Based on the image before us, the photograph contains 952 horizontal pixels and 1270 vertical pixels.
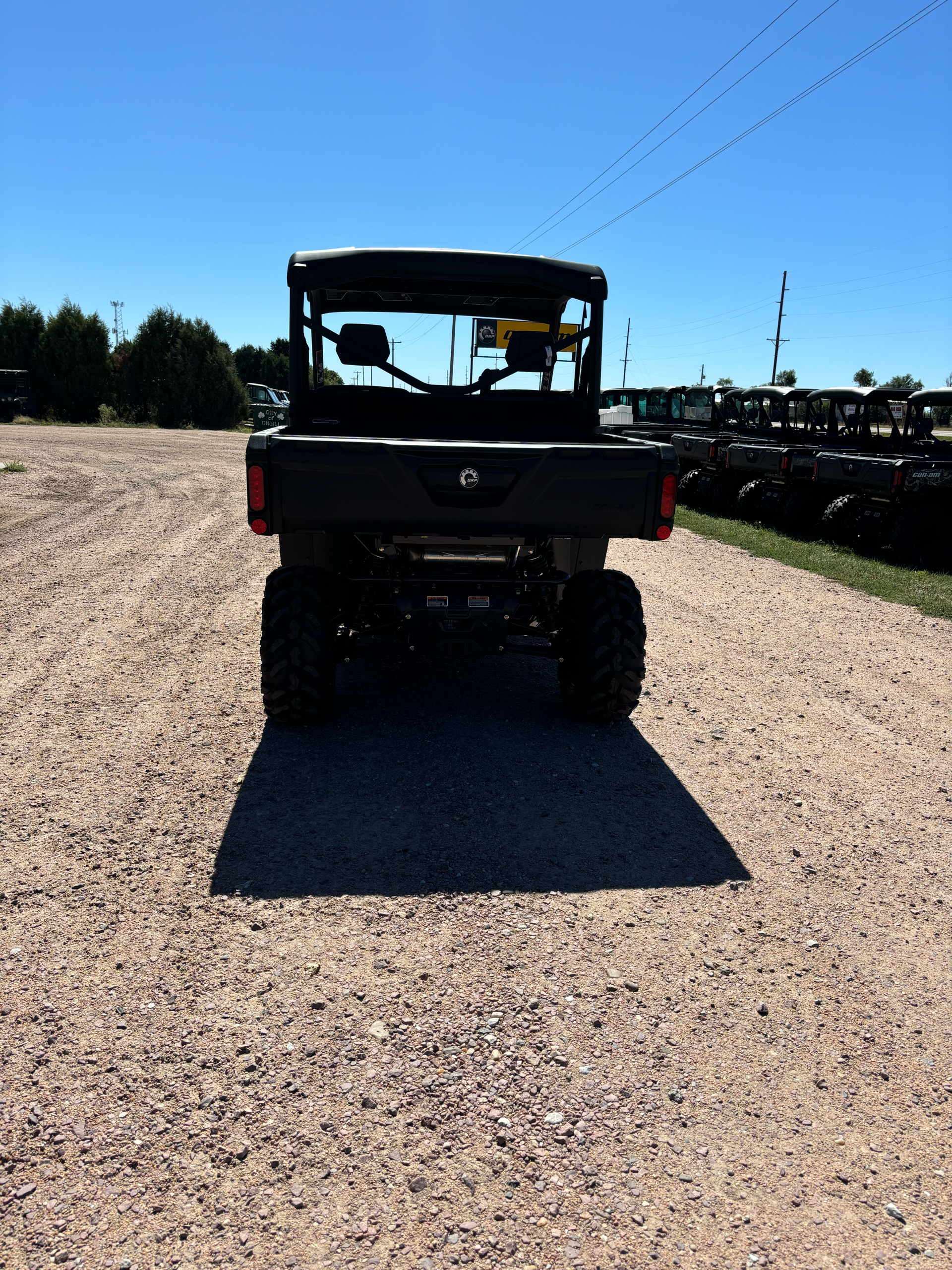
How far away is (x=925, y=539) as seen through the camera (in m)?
11.2

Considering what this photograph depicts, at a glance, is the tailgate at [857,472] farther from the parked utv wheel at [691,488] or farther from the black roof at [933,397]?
the parked utv wheel at [691,488]

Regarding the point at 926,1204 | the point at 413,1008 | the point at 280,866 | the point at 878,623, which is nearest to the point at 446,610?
the point at 280,866

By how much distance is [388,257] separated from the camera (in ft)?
16.9

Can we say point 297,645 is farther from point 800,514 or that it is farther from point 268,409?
point 268,409

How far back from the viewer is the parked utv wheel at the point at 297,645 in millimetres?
4559

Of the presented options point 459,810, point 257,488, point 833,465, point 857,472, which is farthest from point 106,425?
point 459,810

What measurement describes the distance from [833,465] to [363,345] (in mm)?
8567

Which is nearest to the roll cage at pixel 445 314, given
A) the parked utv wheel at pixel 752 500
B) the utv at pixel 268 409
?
the parked utv wheel at pixel 752 500

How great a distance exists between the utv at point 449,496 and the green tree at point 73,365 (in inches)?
1620

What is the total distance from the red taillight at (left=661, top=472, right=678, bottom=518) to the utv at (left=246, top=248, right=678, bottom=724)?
0.03 feet

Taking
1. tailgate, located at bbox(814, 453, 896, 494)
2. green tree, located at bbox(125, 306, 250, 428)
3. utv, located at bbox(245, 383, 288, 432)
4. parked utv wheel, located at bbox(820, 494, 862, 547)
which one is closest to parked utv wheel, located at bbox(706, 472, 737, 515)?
parked utv wheel, located at bbox(820, 494, 862, 547)

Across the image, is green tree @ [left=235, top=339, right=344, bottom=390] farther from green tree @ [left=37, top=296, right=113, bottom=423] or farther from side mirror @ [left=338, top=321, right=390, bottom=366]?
side mirror @ [left=338, top=321, right=390, bottom=366]

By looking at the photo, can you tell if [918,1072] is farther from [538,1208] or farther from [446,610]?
[446,610]

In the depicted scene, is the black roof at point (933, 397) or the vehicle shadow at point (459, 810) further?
the black roof at point (933, 397)
